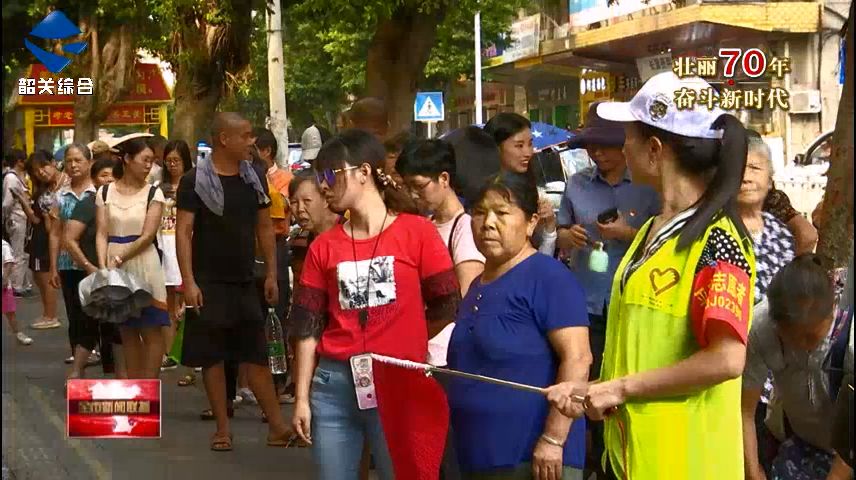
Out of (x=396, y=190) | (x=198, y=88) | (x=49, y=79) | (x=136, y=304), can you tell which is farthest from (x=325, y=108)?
(x=396, y=190)

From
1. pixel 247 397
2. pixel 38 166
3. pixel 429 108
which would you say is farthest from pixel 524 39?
pixel 247 397

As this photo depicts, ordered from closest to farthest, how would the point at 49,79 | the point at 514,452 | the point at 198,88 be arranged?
the point at 514,452
the point at 49,79
the point at 198,88

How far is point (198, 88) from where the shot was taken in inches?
726

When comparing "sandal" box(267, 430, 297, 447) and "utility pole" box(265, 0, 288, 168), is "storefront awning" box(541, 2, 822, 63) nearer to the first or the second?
"utility pole" box(265, 0, 288, 168)

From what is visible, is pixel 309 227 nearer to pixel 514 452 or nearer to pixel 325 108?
pixel 514 452

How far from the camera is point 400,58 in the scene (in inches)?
592

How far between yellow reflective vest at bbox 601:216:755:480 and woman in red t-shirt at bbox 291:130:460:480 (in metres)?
1.69

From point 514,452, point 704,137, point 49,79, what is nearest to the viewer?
point 704,137

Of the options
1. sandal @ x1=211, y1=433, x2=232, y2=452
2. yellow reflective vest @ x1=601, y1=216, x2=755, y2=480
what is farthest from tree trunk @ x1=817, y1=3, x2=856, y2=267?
sandal @ x1=211, y1=433, x2=232, y2=452

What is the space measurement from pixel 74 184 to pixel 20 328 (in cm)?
438

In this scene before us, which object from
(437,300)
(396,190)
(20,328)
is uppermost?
(396,190)

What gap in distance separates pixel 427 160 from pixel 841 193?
6.55 ft

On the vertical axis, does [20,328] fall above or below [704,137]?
below

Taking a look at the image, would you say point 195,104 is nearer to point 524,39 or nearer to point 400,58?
point 400,58
